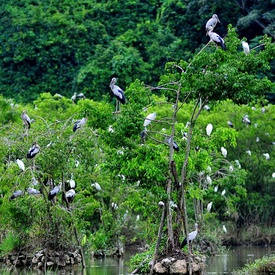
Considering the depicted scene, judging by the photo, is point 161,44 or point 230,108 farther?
point 161,44

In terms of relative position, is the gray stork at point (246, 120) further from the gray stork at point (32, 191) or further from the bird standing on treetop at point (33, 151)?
the bird standing on treetop at point (33, 151)

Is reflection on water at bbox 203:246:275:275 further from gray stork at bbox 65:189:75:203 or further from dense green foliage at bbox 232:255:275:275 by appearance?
gray stork at bbox 65:189:75:203

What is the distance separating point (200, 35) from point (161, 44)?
85.9 inches

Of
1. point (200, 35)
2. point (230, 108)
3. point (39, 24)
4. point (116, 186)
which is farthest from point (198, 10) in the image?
point (116, 186)

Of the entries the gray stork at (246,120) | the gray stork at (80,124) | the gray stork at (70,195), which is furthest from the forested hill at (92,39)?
the gray stork at (80,124)

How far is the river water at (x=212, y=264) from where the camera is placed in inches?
888

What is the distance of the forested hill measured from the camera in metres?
46.2

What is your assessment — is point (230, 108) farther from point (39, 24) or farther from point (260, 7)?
point (39, 24)

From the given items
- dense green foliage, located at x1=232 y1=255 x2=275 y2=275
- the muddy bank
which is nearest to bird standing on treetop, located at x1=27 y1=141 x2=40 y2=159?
the muddy bank

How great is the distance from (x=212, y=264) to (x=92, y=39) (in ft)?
82.6

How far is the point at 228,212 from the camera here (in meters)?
32.5

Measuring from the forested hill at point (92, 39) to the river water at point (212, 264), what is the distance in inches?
655

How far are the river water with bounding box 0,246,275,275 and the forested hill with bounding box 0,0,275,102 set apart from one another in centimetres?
1663

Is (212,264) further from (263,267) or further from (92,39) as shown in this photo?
(92,39)
